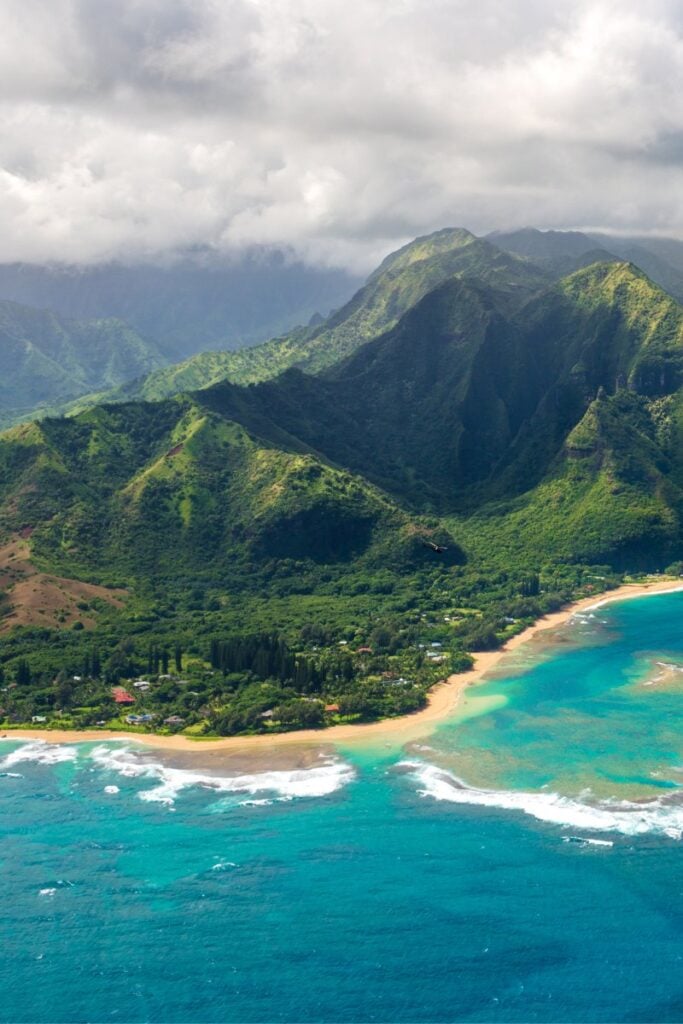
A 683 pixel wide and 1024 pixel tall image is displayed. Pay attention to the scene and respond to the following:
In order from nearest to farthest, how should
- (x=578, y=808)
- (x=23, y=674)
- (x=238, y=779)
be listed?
(x=578, y=808) → (x=238, y=779) → (x=23, y=674)

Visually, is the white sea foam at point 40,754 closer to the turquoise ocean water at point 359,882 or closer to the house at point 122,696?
the turquoise ocean water at point 359,882

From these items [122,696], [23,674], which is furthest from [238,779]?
[23,674]

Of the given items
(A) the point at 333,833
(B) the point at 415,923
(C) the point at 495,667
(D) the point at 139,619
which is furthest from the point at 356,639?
(B) the point at 415,923

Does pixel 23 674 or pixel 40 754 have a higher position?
pixel 23 674

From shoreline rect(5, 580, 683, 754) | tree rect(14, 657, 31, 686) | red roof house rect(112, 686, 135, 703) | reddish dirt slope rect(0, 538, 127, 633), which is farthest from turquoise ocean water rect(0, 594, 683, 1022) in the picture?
reddish dirt slope rect(0, 538, 127, 633)

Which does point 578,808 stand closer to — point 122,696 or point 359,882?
point 359,882

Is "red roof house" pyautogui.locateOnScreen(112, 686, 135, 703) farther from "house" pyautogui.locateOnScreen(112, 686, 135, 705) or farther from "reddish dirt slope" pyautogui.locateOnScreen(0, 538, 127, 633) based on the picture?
"reddish dirt slope" pyautogui.locateOnScreen(0, 538, 127, 633)

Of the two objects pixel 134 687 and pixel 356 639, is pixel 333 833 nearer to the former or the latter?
pixel 134 687
